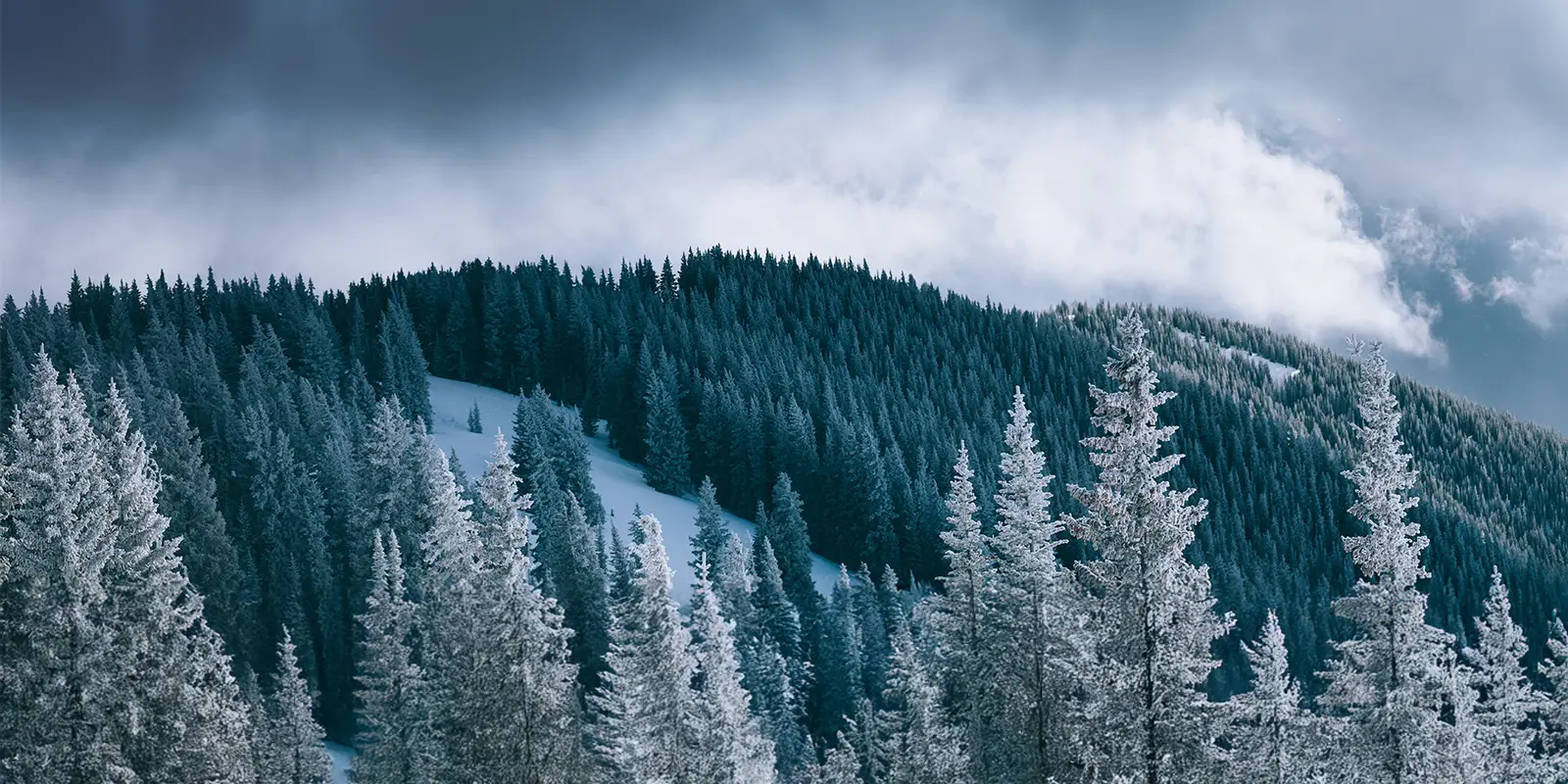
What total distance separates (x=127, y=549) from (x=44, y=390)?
4436mm

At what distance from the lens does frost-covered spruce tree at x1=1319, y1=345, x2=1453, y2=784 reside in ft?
70.3

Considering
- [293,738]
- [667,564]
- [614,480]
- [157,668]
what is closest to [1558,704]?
[667,564]

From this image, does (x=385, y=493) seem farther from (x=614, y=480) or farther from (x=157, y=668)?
(x=614, y=480)

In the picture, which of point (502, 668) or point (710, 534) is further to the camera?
point (710, 534)

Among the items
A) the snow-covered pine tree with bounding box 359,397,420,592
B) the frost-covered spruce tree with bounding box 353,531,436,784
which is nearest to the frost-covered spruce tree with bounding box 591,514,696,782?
the frost-covered spruce tree with bounding box 353,531,436,784

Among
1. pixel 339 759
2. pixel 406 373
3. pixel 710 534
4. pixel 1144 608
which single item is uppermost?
Answer: pixel 406 373

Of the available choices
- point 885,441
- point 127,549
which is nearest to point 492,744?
point 127,549

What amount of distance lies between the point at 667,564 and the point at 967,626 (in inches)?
426

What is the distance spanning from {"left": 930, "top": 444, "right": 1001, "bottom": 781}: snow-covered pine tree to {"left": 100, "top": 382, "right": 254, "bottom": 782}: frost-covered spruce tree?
1828cm

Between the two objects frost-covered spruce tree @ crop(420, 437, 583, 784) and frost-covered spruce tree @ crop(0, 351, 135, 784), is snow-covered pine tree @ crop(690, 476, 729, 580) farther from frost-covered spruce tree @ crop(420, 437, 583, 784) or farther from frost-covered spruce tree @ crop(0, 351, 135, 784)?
frost-covered spruce tree @ crop(0, 351, 135, 784)

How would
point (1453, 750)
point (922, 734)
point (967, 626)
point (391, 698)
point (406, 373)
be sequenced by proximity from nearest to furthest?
point (1453, 750) → point (967, 626) → point (922, 734) → point (391, 698) → point (406, 373)

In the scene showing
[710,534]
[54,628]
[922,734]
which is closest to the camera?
[54,628]

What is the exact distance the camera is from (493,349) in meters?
152

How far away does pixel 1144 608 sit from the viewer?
19734mm
